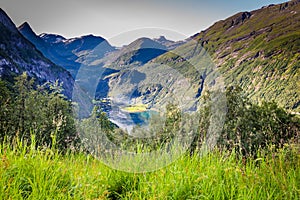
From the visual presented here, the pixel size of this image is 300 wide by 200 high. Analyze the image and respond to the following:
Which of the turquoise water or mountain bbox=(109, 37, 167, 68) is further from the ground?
mountain bbox=(109, 37, 167, 68)

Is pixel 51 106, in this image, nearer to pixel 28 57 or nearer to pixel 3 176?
pixel 3 176

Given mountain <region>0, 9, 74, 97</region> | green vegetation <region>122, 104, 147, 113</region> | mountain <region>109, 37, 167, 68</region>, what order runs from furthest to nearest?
1. mountain <region>0, 9, 74, 97</region>
2. mountain <region>109, 37, 167, 68</region>
3. green vegetation <region>122, 104, 147, 113</region>

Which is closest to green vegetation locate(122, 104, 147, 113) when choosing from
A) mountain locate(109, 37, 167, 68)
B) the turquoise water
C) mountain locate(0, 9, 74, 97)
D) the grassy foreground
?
the turquoise water

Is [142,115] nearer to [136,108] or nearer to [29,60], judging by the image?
[136,108]

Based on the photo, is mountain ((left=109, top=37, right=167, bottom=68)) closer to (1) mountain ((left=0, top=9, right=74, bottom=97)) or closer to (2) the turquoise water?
(2) the turquoise water

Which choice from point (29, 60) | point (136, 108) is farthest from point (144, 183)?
point (29, 60)

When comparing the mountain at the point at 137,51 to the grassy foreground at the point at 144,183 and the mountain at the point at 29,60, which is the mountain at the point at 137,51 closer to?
the grassy foreground at the point at 144,183

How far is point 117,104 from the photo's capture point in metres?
9.09

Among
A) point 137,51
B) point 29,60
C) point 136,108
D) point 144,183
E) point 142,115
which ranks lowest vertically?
point 144,183

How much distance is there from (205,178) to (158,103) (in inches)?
283

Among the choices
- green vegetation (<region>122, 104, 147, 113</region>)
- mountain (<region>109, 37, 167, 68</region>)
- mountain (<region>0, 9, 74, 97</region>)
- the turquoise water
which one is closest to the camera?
green vegetation (<region>122, 104, 147, 113</region>)

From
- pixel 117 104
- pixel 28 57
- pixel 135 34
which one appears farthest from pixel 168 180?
pixel 28 57

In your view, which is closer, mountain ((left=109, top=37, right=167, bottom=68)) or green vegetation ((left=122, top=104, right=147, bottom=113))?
green vegetation ((left=122, top=104, right=147, bottom=113))

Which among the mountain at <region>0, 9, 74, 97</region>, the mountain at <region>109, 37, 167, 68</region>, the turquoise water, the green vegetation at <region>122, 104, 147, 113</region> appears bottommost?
the turquoise water
